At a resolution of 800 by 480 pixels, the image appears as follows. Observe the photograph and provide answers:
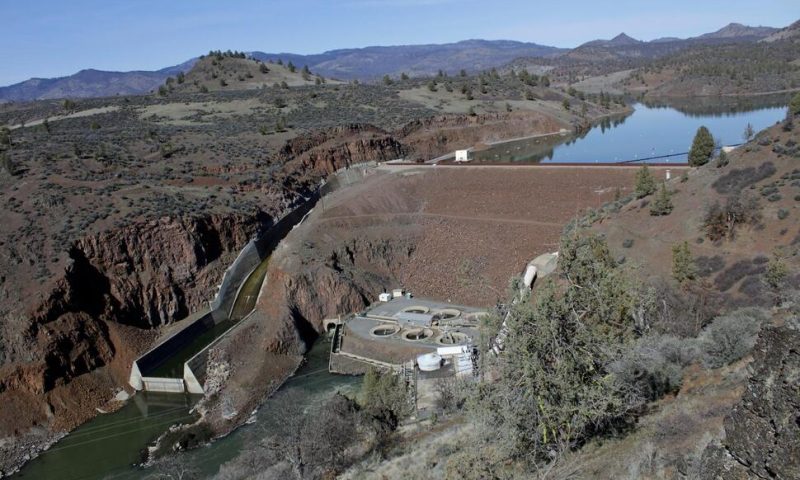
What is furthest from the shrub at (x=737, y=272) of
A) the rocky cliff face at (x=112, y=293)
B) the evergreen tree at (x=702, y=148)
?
the rocky cliff face at (x=112, y=293)

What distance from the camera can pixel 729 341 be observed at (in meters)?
15.7

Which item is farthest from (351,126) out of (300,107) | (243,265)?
(243,265)

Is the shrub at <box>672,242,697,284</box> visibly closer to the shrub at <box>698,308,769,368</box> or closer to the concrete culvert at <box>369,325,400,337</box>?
the shrub at <box>698,308,769,368</box>

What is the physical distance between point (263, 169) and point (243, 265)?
43.2 feet

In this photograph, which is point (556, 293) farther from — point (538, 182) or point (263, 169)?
point (263, 169)

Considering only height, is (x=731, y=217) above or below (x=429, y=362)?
above

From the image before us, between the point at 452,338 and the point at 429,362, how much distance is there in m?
2.88

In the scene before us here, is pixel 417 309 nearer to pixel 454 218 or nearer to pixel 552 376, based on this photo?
pixel 454 218

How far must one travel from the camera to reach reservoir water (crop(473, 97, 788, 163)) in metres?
65.0

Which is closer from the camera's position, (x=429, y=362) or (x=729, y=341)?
(x=729, y=341)

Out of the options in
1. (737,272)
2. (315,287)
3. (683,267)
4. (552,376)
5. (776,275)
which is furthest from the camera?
(315,287)

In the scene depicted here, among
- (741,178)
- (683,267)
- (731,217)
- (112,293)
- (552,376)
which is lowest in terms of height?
(112,293)

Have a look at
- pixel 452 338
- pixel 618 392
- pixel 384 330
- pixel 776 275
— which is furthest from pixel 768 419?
pixel 384 330

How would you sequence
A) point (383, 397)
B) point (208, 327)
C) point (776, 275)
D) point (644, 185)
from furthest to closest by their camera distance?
1. point (644, 185)
2. point (208, 327)
3. point (776, 275)
4. point (383, 397)
